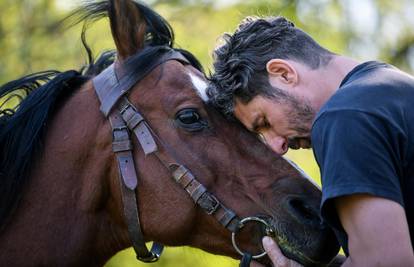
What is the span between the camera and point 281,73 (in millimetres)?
3832

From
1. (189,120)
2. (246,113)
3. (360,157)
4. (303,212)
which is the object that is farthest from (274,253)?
(360,157)

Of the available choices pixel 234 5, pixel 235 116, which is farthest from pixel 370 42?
pixel 235 116

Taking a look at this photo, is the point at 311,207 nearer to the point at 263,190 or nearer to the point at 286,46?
the point at 263,190

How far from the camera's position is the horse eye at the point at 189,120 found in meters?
4.21

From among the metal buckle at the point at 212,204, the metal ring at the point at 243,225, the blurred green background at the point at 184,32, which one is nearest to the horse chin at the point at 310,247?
the metal ring at the point at 243,225

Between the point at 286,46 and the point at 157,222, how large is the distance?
45.0 inches

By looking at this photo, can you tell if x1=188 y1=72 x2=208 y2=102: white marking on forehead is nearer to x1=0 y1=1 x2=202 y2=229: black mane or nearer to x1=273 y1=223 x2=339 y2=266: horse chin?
x1=0 y1=1 x2=202 y2=229: black mane

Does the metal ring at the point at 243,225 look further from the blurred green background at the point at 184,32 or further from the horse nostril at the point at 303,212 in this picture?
the blurred green background at the point at 184,32

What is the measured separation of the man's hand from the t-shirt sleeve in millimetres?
699

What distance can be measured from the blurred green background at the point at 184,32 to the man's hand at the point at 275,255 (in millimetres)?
4493

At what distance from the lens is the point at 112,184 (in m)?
4.21

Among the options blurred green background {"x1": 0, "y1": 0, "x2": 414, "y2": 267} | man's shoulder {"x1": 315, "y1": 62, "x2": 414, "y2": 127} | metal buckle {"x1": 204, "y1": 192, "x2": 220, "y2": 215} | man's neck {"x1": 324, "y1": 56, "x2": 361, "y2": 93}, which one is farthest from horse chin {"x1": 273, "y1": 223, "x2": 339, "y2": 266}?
blurred green background {"x1": 0, "y1": 0, "x2": 414, "y2": 267}

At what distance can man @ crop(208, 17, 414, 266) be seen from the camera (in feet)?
9.94

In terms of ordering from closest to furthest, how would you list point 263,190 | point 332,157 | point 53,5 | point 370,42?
point 332,157 < point 263,190 < point 53,5 < point 370,42
